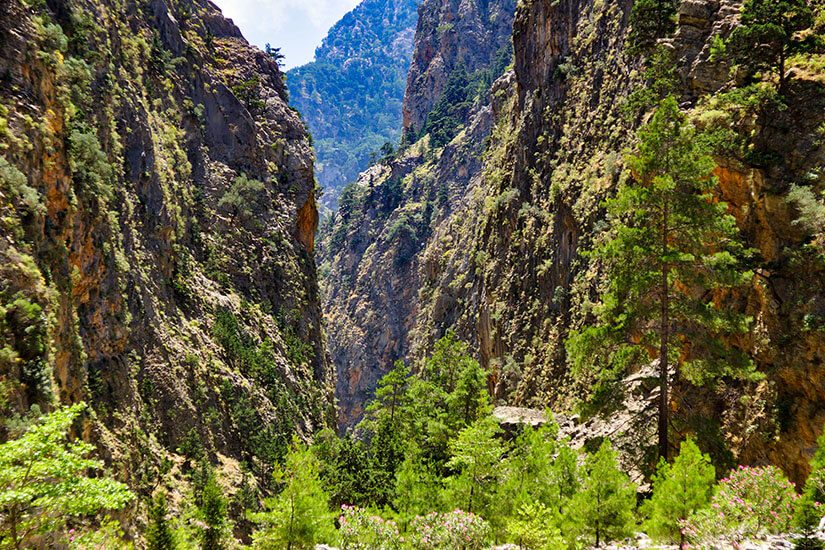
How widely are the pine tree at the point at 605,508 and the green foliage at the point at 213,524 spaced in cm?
746

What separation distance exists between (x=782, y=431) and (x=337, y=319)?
9061 cm

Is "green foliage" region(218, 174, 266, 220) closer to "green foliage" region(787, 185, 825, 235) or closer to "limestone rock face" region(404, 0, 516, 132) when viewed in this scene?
"green foliage" region(787, 185, 825, 235)

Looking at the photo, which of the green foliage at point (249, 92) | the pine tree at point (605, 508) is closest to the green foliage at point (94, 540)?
the pine tree at point (605, 508)

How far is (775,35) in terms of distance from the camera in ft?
49.4

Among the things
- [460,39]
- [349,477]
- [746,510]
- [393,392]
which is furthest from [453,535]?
[460,39]

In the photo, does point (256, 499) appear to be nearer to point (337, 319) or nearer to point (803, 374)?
point (803, 374)

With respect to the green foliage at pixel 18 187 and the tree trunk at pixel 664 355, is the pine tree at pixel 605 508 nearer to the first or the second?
the tree trunk at pixel 664 355

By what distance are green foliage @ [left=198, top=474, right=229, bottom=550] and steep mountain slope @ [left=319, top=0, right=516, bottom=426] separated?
73.4 meters

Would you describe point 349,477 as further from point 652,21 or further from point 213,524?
point 652,21

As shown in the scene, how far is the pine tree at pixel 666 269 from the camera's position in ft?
39.3

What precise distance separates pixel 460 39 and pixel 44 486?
12687 centimetres

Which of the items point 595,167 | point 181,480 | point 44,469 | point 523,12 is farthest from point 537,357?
point 523,12

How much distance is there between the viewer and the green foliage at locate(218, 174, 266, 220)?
4772 centimetres

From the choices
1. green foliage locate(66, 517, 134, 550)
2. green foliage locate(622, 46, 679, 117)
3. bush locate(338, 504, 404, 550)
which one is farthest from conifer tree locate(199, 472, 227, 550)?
green foliage locate(622, 46, 679, 117)
